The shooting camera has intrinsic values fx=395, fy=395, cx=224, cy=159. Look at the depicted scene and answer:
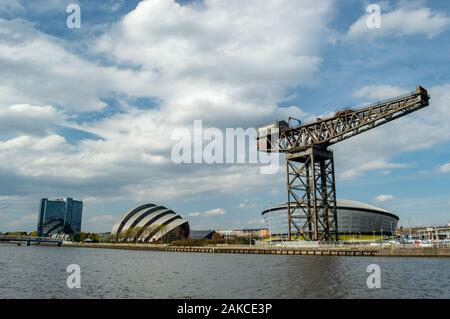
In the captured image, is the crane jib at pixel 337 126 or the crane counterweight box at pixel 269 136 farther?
the crane counterweight box at pixel 269 136

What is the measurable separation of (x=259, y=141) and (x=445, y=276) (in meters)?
51.1

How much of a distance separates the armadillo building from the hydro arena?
142 feet

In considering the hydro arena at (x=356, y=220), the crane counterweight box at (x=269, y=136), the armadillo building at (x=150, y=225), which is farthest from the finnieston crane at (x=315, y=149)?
the armadillo building at (x=150, y=225)

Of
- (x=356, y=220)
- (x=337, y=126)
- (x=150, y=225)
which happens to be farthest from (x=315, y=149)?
(x=150, y=225)

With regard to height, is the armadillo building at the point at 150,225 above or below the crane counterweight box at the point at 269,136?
below

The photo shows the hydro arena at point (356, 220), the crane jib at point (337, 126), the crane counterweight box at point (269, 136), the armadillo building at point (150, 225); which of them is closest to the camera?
the crane jib at point (337, 126)

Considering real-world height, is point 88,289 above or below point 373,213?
below

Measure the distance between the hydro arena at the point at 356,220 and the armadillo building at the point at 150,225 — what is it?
43.1 m

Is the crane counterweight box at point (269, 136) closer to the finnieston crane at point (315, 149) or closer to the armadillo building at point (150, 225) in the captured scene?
the finnieston crane at point (315, 149)

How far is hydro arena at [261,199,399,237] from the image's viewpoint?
500ft

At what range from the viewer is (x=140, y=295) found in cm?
2764

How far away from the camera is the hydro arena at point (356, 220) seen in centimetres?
15250
